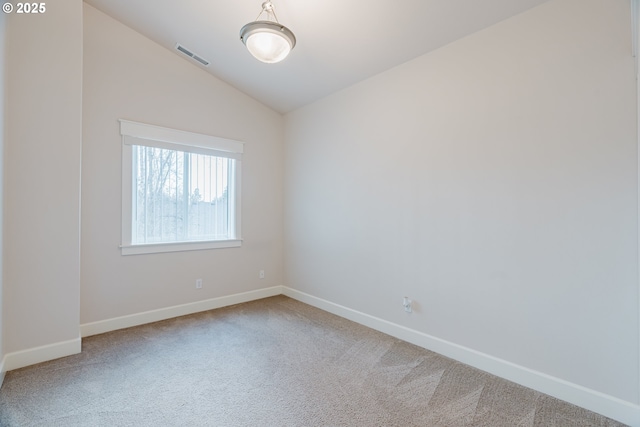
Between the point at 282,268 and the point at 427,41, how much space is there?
350 centimetres

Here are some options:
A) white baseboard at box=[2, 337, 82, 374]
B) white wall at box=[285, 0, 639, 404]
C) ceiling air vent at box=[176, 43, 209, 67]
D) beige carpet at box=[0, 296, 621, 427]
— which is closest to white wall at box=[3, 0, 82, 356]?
white baseboard at box=[2, 337, 82, 374]

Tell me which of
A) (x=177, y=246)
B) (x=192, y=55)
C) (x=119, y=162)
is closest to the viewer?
(x=119, y=162)

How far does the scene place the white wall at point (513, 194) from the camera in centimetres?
193

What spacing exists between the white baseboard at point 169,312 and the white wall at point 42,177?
458 mm

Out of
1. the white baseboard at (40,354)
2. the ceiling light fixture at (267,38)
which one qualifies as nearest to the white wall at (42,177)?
the white baseboard at (40,354)

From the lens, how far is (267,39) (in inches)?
90.4

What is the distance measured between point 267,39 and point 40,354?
3.15m

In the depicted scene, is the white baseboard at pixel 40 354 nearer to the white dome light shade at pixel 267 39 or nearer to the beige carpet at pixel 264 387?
the beige carpet at pixel 264 387

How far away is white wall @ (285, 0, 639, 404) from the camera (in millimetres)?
1933

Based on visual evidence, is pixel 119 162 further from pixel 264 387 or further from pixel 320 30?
pixel 264 387

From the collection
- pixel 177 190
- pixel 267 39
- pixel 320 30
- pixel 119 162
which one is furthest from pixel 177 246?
pixel 320 30

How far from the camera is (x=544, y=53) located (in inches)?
86.2

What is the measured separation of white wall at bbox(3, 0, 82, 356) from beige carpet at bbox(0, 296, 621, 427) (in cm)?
45

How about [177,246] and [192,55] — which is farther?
[177,246]
